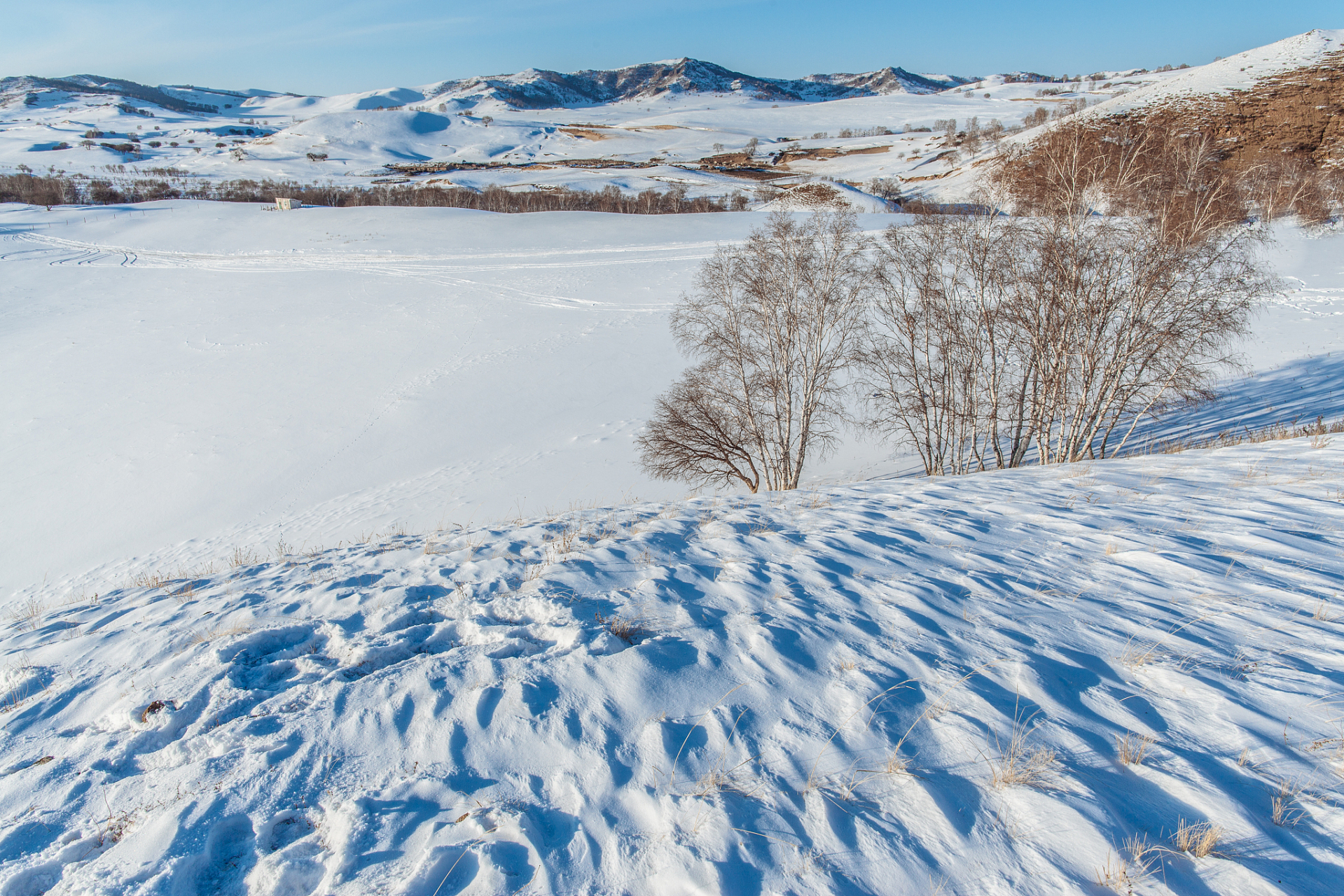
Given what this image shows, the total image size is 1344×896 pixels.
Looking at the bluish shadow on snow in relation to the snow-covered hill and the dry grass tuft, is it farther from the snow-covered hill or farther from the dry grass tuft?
the snow-covered hill

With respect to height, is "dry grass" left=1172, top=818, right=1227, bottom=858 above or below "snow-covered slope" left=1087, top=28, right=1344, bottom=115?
below

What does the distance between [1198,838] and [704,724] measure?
210 cm

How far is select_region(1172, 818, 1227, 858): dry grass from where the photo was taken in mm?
2271

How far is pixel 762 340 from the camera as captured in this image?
18.1 metres

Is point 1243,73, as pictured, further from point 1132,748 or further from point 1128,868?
point 1128,868

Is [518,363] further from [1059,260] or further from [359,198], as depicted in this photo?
[359,198]

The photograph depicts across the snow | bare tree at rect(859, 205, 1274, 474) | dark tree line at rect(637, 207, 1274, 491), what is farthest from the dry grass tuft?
the snow

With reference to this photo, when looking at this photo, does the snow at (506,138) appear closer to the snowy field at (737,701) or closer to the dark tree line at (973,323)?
the dark tree line at (973,323)

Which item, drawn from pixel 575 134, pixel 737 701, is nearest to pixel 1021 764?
pixel 737 701

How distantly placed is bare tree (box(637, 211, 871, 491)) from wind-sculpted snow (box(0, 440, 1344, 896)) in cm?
1159

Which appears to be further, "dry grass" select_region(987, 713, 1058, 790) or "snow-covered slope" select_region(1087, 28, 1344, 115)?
"snow-covered slope" select_region(1087, 28, 1344, 115)

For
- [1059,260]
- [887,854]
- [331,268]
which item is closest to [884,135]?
[331,268]

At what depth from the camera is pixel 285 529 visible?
1566cm

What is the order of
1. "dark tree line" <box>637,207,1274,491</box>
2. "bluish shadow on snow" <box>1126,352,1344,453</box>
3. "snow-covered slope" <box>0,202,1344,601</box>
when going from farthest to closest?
"bluish shadow on snow" <box>1126,352,1344,453</box>, "snow-covered slope" <box>0,202,1344,601</box>, "dark tree line" <box>637,207,1274,491</box>
